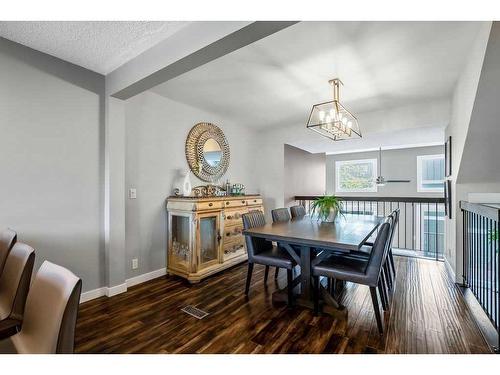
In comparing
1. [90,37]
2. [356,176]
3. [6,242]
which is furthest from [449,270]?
[90,37]

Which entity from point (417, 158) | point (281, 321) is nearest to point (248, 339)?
point (281, 321)

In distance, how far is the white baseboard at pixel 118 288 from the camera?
2.54 m

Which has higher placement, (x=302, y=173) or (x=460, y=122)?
(x=460, y=122)

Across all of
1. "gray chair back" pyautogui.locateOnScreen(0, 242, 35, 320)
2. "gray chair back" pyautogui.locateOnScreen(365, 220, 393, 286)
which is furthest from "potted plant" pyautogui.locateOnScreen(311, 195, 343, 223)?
"gray chair back" pyautogui.locateOnScreen(0, 242, 35, 320)

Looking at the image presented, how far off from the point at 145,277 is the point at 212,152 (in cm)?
203

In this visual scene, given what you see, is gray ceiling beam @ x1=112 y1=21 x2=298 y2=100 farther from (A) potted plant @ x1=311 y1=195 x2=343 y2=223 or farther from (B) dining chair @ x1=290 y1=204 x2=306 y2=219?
(B) dining chair @ x1=290 y1=204 x2=306 y2=219

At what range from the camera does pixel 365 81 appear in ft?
9.27

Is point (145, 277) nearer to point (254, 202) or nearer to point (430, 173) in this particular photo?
point (254, 202)

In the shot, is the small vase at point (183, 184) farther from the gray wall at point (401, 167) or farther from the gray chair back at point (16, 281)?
the gray wall at point (401, 167)

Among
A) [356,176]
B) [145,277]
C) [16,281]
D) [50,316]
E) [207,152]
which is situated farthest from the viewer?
[356,176]

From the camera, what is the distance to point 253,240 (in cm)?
270
